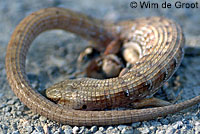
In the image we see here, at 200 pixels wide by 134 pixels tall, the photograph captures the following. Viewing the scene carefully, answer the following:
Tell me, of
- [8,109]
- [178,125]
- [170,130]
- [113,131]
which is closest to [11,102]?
[8,109]

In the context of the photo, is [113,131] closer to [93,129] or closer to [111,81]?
[93,129]

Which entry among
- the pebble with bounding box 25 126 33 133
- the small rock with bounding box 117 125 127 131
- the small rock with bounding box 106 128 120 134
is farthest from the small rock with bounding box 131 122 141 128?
the pebble with bounding box 25 126 33 133


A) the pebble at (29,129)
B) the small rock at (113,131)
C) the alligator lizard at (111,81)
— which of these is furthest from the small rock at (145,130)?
the pebble at (29,129)

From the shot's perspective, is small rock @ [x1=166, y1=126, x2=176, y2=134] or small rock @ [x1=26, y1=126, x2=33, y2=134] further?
small rock @ [x1=26, y1=126, x2=33, y2=134]

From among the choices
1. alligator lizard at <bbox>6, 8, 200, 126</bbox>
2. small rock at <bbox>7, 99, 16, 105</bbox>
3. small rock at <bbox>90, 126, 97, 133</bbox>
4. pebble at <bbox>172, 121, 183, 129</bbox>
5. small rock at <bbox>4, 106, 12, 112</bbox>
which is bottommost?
small rock at <bbox>90, 126, 97, 133</bbox>

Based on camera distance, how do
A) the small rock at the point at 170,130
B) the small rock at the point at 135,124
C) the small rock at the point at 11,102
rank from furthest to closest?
1. the small rock at the point at 11,102
2. the small rock at the point at 135,124
3. the small rock at the point at 170,130

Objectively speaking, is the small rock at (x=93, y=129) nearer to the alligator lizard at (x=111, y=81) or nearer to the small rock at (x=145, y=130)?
the alligator lizard at (x=111, y=81)

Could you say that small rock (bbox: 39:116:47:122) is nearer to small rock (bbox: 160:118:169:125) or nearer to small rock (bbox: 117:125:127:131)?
small rock (bbox: 117:125:127:131)

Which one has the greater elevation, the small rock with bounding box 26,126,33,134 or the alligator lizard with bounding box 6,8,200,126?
the alligator lizard with bounding box 6,8,200,126
